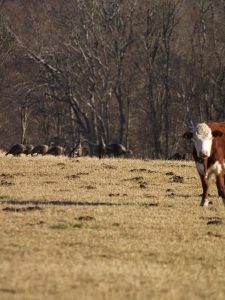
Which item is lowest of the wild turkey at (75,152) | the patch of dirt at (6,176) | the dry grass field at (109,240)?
the dry grass field at (109,240)

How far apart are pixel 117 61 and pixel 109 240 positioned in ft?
125

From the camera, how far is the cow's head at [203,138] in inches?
637

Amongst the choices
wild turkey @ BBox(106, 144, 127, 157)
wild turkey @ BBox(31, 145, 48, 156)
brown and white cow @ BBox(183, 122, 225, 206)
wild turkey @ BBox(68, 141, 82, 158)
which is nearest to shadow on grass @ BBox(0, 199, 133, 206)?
brown and white cow @ BBox(183, 122, 225, 206)

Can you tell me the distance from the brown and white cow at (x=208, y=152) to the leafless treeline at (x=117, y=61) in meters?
32.2

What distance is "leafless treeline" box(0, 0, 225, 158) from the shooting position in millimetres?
49344

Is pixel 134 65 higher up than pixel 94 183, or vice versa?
pixel 134 65

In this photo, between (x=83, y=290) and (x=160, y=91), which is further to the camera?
(x=160, y=91)

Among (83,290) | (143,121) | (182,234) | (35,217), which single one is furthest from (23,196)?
(143,121)

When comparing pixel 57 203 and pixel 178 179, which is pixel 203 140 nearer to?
pixel 57 203

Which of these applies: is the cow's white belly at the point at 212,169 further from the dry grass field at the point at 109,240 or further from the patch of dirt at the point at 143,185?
the patch of dirt at the point at 143,185

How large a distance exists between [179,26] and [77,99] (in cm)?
805

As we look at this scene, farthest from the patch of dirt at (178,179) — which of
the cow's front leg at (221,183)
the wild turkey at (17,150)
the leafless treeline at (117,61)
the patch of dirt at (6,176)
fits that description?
the leafless treeline at (117,61)

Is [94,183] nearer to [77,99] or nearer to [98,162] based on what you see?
[98,162]

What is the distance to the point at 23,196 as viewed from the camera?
17.7 meters
